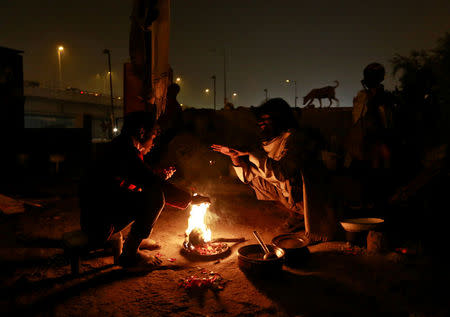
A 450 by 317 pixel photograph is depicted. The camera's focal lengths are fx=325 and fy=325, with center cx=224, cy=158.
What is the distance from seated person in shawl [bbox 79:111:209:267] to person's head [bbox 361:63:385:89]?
4.13 metres

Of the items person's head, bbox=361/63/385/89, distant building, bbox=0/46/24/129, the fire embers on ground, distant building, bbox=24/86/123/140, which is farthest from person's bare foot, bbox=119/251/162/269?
distant building, bbox=24/86/123/140

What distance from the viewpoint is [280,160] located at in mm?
4477

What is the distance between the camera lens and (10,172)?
13484 mm

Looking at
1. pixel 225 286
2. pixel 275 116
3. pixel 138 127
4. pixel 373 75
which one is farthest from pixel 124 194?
pixel 373 75

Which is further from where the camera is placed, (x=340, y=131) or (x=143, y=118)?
(x=340, y=131)

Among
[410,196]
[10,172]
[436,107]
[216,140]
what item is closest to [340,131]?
[436,107]

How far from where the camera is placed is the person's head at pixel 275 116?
4.71 metres

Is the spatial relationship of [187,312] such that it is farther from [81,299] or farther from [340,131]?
[340,131]

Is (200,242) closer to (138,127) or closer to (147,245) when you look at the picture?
(147,245)

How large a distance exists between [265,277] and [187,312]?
99 centimetres

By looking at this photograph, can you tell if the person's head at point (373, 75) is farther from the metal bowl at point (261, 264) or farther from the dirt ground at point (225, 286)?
the metal bowl at point (261, 264)

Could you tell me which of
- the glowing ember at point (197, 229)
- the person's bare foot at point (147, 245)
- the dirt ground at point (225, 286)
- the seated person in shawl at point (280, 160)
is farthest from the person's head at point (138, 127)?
the dirt ground at point (225, 286)

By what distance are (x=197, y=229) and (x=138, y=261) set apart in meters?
0.99

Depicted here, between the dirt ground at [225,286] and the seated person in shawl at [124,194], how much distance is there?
421mm
